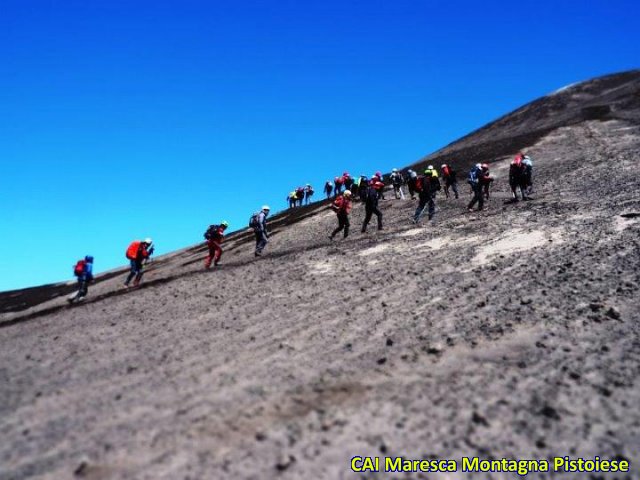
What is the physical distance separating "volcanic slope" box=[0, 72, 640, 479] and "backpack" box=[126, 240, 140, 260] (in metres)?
3.50

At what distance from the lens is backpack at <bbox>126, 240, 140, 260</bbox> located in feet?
62.8

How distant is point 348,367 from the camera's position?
7859mm

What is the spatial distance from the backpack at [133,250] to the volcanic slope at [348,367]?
138 inches

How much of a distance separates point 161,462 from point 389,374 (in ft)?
11.6

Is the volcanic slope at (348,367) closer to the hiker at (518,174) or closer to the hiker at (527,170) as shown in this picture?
the hiker at (527,170)

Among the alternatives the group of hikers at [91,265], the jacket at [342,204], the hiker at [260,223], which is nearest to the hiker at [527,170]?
the jacket at [342,204]

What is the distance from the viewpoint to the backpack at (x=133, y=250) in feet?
62.8

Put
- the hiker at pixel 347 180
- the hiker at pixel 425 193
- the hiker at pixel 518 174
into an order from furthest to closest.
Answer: the hiker at pixel 347 180
the hiker at pixel 518 174
the hiker at pixel 425 193

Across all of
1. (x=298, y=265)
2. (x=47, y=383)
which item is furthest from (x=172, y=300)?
(x=47, y=383)

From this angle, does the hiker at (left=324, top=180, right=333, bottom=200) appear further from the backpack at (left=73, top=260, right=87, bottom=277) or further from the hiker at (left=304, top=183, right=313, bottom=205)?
the backpack at (left=73, top=260, right=87, bottom=277)

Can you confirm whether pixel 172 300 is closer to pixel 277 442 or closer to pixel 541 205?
pixel 277 442

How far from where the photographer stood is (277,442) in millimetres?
5867

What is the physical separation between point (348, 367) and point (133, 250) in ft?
45.8

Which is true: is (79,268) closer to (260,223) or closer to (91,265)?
(91,265)
